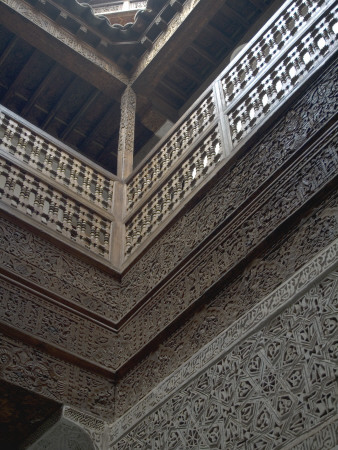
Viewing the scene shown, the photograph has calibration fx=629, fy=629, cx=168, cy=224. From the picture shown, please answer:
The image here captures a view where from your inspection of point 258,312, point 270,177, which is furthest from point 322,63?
point 258,312

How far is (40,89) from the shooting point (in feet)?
20.5

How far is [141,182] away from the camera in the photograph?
438 cm

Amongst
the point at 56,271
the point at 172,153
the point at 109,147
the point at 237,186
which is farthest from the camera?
the point at 109,147

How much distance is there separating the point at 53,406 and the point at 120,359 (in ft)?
1.48

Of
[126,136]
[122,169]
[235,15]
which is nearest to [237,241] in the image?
[122,169]

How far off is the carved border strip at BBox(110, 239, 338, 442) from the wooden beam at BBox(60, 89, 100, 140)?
3.83 m

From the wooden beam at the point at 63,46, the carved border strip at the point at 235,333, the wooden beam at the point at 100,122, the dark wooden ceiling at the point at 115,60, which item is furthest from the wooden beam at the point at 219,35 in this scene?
the carved border strip at the point at 235,333

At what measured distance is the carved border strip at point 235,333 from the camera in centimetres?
245

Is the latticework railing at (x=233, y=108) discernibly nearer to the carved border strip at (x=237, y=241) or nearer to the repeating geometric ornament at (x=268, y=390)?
the carved border strip at (x=237, y=241)

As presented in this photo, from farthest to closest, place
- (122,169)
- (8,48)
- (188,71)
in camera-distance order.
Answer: (188,71) < (8,48) < (122,169)

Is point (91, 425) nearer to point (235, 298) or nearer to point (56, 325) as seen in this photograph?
point (56, 325)

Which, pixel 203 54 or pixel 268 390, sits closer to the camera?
pixel 268 390

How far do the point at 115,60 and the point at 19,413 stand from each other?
151 inches

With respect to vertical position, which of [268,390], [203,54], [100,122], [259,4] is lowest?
[100,122]
